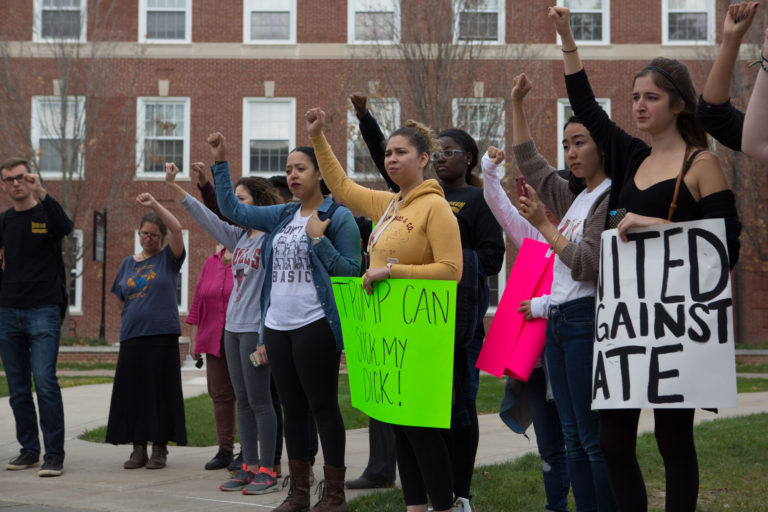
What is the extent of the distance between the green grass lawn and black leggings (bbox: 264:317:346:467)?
449mm

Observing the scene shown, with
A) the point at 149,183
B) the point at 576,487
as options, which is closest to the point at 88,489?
the point at 576,487

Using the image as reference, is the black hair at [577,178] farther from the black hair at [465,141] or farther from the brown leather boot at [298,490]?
the brown leather boot at [298,490]

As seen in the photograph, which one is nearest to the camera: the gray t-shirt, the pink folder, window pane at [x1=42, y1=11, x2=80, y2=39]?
the pink folder

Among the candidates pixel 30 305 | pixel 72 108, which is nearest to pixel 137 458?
pixel 30 305

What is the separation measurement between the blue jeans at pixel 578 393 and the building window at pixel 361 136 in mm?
14943

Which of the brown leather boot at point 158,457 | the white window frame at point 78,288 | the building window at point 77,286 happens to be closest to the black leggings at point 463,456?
the brown leather boot at point 158,457

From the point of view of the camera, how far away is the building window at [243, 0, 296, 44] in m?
25.6

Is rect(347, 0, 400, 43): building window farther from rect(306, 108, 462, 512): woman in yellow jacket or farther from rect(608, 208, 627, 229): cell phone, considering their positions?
rect(608, 208, 627, 229): cell phone

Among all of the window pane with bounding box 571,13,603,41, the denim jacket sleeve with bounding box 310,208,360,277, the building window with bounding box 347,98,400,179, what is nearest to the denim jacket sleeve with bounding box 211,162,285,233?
the denim jacket sleeve with bounding box 310,208,360,277

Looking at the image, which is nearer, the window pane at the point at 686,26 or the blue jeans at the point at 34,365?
the blue jeans at the point at 34,365

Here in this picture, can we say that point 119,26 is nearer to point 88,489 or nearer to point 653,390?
point 88,489

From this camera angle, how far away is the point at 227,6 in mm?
25594

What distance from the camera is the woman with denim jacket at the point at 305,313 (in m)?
5.30

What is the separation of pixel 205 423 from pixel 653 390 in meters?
6.83
